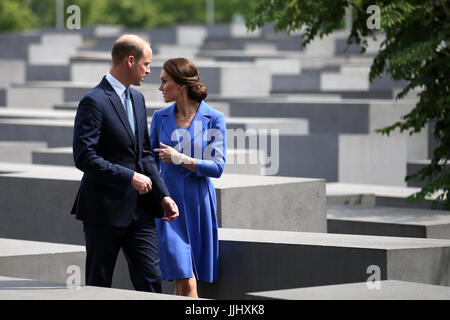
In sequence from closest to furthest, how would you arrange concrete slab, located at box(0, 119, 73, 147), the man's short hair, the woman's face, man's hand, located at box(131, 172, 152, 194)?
1. man's hand, located at box(131, 172, 152, 194)
2. the man's short hair
3. the woman's face
4. concrete slab, located at box(0, 119, 73, 147)

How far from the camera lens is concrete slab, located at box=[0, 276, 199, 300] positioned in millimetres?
5391

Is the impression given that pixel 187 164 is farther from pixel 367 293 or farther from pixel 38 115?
pixel 38 115

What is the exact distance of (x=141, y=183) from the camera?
574cm

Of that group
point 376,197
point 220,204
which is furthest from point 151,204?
point 376,197

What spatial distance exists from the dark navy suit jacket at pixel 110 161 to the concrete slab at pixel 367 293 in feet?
2.98

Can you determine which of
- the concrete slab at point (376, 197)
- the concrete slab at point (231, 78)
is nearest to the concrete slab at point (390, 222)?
the concrete slab at point (376, 197)

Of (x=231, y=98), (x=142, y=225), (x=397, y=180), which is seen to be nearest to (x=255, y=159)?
(x=142, y=225)

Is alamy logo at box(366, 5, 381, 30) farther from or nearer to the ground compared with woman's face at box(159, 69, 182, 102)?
farther from the ground

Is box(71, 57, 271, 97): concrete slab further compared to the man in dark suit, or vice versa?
box(71, 57, 271, 97): concrete slab

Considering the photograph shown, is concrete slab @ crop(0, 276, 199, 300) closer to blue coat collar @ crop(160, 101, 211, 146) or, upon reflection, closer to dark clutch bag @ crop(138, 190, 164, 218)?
dark clutch bag @ crop(138, 190, 164, 218)

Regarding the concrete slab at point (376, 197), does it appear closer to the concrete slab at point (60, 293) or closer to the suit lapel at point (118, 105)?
the suit lapel at point (118, 105)

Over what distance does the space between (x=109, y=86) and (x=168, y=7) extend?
10100cm

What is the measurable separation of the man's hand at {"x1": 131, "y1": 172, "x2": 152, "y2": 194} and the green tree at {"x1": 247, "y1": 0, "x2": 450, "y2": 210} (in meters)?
5.27

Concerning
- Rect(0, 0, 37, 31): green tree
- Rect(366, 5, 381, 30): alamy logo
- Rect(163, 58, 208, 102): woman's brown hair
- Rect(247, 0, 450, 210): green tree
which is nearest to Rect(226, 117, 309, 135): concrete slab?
Rect(247, 0, 450, 210): green tree
